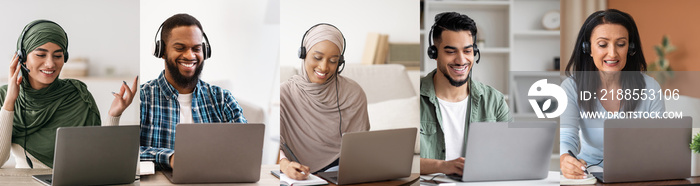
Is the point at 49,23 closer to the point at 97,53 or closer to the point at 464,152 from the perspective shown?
the point at 97,53

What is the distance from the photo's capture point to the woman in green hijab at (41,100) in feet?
11.2

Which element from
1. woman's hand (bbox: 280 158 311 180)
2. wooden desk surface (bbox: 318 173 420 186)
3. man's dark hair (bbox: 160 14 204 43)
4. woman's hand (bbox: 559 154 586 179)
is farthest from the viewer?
woman's hand (bbox: 559 154 586 179)

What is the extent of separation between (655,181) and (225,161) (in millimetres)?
2311

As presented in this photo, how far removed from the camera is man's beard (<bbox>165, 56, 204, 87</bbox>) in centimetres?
338

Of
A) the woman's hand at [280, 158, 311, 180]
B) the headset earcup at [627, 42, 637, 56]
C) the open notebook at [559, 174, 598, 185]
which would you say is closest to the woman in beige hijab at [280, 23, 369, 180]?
the woman's hand at [280, 158, 311, 180]

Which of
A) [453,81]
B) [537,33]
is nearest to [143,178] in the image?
[453,81]

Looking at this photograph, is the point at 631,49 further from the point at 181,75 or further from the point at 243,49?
the point at 181,75

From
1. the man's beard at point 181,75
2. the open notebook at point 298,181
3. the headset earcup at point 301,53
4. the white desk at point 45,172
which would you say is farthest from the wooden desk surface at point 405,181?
the man's beard at point 181,75

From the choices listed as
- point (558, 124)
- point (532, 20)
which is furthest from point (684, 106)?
point (532, 20)

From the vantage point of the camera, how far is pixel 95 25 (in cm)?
348

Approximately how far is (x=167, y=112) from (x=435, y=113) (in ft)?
4.41

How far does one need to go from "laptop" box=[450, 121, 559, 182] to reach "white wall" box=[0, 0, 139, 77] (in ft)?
5.80

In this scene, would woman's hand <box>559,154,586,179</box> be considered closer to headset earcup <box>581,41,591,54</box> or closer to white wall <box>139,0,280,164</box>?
headset earcup <box>581,41,591,54</box>

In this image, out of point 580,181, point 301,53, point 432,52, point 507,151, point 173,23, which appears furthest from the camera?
point 580,181
